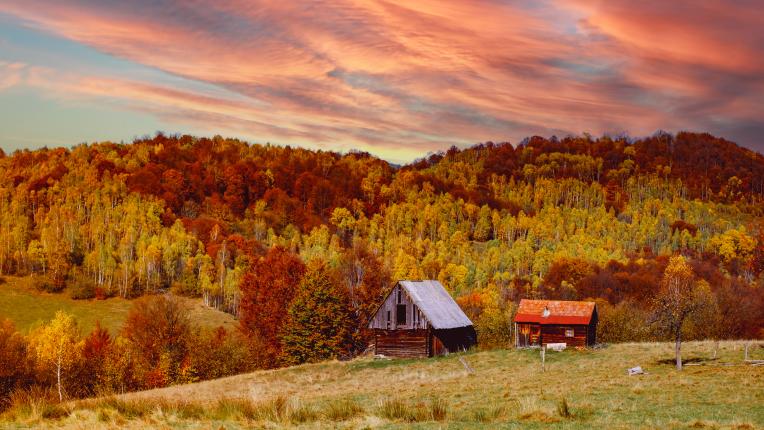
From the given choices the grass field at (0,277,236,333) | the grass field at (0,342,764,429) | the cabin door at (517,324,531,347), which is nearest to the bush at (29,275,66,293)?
the grass field at (0,277,236,333)

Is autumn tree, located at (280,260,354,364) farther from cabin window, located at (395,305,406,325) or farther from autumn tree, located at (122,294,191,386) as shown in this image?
autumn tree, located at (122,294,191,386)

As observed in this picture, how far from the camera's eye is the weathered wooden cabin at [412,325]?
206 ft

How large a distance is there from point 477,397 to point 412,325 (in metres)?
32.3

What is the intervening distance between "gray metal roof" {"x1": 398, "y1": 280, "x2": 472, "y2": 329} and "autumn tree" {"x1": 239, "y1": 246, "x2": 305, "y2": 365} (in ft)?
66.8

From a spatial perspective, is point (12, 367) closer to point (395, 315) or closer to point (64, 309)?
point (395, 315)

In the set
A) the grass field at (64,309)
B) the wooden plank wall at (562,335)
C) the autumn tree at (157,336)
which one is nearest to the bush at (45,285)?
the grass field at (64,309)

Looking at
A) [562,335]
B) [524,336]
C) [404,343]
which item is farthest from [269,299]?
[562,335]

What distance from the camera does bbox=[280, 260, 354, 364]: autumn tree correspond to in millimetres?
72938

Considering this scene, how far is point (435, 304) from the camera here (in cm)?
6662

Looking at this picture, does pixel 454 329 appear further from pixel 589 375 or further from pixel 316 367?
pixel 589 375

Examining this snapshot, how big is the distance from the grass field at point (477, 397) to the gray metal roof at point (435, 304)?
5.69 m

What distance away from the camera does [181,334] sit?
272 ft

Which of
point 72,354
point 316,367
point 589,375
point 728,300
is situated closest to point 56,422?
point 589,375

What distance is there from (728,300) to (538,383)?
227 feet
